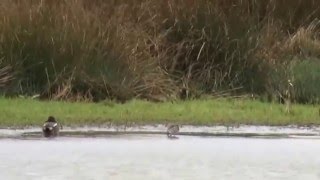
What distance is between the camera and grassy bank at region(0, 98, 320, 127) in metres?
13.8

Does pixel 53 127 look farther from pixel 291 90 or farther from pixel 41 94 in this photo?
pixel 291 90

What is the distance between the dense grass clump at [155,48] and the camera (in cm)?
1583

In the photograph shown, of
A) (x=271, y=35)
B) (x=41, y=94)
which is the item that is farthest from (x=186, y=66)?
(x=41, y=94)

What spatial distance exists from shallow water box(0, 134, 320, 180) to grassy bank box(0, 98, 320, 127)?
1615 mm

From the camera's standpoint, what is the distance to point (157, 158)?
10.6 meters

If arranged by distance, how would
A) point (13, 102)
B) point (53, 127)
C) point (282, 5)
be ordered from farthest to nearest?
point (282, 5) → point (13, 102) → point (53, 127)

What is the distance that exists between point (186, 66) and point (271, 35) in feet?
5.45

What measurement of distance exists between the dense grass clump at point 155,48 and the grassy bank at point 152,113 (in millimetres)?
752

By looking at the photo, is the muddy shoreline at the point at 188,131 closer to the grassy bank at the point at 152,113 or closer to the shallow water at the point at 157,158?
the shallow water at the point at 157,158

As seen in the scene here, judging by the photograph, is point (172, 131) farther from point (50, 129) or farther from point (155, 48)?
point (155, 48)

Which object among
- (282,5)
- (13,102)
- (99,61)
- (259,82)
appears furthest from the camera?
(282,5)

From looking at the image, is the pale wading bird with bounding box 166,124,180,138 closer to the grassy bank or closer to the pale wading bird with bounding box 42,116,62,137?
the grassy bank

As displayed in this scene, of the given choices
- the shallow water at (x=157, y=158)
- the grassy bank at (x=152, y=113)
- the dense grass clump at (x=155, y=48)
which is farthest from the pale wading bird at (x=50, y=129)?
the dense grass clump at (x=155, y=48)

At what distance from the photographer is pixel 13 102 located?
1488 cm
